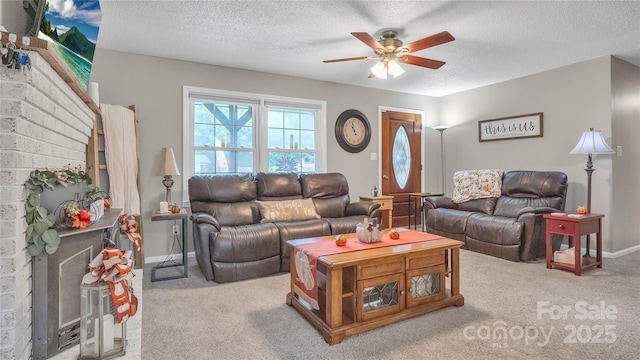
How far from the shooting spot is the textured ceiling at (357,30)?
2621 millimetres

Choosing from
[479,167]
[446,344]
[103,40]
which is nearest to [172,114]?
[103,40]

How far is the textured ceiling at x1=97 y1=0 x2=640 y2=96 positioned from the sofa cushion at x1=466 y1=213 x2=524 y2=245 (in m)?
1.88

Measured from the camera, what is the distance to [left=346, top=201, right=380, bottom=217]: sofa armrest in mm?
3939

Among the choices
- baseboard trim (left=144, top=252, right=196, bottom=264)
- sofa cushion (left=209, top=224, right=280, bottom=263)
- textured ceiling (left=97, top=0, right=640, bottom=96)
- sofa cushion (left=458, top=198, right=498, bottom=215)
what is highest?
textured ceiling (left=97, top=0, right=640, bottom=96)

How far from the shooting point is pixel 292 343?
2.00m

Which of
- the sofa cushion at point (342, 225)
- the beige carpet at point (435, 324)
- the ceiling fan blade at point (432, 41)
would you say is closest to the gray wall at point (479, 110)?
the beige carpet at point (435, 324)

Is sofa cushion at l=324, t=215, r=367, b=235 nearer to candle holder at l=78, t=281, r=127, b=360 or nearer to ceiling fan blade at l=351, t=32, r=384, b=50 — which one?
ceiling fan blade at l=351, t=32, r=384, b=50

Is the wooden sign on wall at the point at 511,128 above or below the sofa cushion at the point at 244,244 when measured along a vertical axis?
above

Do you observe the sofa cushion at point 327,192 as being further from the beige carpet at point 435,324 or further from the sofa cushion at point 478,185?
the sofa cushion at point 478,185

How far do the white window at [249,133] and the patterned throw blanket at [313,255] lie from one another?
214 cm

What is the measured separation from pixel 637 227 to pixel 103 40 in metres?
6.49

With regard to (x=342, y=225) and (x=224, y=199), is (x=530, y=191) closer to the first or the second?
(x=342, y=225)

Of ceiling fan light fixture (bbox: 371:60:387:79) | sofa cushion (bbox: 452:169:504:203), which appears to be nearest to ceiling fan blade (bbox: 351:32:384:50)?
ceiling fan light fixture (bbox: 371:60:387:79)

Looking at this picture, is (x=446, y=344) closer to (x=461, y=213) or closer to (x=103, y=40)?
(x=461, y=213)
